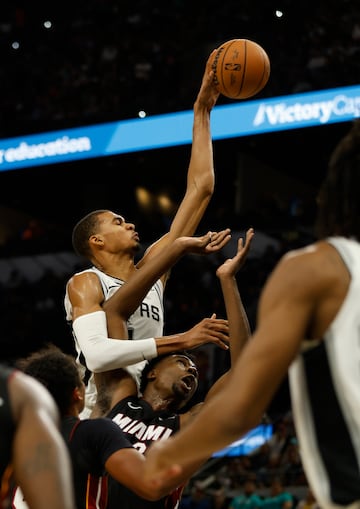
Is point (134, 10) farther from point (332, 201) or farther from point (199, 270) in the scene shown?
point (332, 201)

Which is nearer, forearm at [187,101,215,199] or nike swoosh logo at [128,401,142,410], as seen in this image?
nike swoosh logo at [128,401,142,410]

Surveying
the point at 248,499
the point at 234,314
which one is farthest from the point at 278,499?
the point at 234,314

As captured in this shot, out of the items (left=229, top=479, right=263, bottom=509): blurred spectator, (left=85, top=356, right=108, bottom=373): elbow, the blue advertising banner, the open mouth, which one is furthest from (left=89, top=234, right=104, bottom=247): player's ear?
the blue advertising banner

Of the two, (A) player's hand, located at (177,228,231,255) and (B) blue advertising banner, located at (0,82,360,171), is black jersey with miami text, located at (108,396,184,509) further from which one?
(B) blue advertising banner, located at (0,82,360,171)

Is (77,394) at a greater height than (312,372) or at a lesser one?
lesser

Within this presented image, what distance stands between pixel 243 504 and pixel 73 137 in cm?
944

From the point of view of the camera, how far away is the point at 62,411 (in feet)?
10.1

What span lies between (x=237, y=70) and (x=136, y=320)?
1416mm

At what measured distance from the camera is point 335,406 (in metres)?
1.83

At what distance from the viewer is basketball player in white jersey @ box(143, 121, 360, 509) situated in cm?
180

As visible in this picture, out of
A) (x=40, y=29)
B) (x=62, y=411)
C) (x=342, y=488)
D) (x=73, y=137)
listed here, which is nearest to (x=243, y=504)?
(x=62, y=411)

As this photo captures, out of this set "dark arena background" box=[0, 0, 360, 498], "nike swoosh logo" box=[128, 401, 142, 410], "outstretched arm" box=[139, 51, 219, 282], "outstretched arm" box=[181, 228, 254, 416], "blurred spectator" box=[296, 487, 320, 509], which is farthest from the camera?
"dark arena background" box=[0, 0, 360, 498]

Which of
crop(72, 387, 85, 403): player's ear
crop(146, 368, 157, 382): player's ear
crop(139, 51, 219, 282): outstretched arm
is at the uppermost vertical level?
crop(139, 51, 219, 282): outstretched arm

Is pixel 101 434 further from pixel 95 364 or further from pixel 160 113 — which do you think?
pixel 160 113
